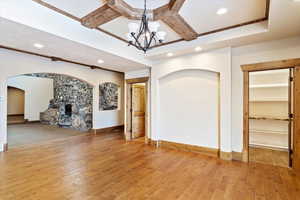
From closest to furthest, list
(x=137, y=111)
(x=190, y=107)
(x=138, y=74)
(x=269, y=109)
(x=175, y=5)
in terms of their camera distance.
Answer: (x=175, y=5) → (x=190, y=107) → (x=269, y=109) → (x=138, y=74) → (x=137, y=111)

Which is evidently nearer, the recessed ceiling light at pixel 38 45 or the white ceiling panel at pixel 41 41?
the white ceiling panel at pixel 41 41

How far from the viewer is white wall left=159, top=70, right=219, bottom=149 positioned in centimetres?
416

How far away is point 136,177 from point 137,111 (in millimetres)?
3595

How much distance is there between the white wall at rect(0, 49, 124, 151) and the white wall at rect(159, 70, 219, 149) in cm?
310

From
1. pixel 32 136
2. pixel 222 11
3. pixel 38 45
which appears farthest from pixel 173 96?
pixel 32 136

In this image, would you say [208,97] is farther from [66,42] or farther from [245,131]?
[66,42]

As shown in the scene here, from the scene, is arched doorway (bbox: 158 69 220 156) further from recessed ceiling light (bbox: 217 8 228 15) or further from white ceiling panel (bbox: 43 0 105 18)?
white ceiling panel (bbox: 43 0 105 18)

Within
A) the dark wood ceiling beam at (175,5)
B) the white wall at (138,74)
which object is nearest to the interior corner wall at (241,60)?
the dark wood ceiling beam at (175,5)

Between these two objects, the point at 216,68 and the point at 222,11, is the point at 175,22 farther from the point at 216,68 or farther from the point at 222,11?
the point at 216,68

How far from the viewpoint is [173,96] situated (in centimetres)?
484

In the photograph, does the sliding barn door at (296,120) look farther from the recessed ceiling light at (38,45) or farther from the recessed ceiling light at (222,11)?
the recessed ceiling light at (38,45)

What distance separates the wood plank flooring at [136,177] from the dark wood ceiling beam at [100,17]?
115 inches

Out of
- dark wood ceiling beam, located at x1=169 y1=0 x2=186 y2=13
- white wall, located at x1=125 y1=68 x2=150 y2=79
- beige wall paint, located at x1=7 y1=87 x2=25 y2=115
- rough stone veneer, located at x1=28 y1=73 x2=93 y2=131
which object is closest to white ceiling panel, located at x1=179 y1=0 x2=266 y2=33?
dark wood ceiling beam, located at x1=169 y1=0 x2=186 y2=13

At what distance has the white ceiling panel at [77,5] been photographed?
8.02ft
